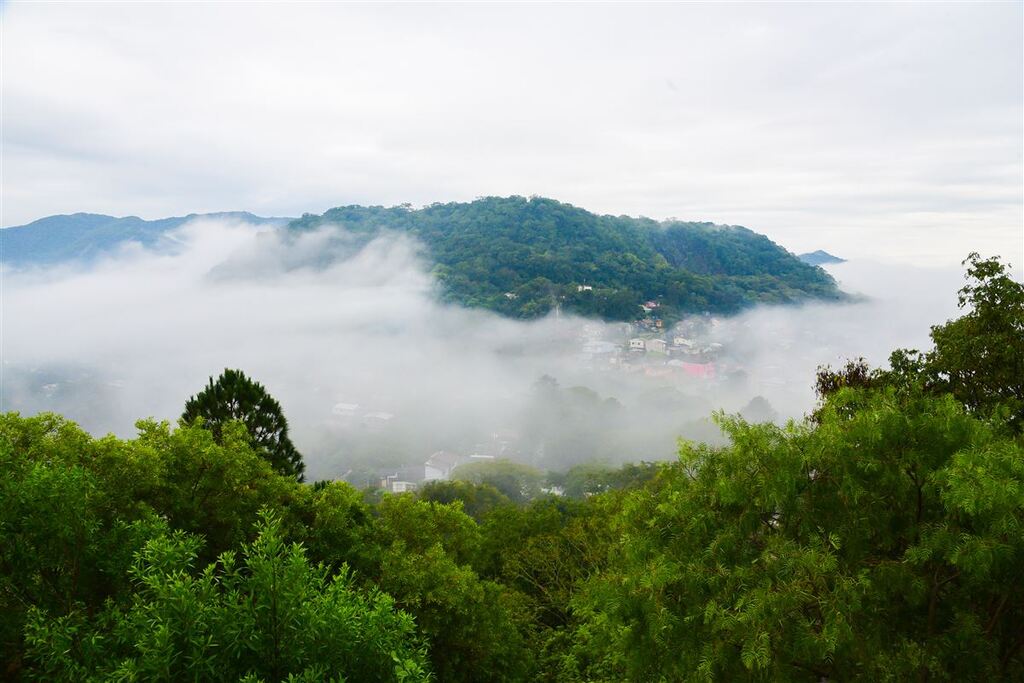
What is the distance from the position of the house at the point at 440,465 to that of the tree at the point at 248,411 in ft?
162

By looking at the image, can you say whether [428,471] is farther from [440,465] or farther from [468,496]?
[468,496]

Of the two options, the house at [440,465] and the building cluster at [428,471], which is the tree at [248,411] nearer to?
the building cluster at [428,471]

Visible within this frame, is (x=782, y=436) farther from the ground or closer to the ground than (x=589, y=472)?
farther from the ground

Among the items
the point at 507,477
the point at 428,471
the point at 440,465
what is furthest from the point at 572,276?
the point at 507,477

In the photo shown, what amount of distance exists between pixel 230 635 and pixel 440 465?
73943 millimetres

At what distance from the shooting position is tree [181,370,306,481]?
2319 centimetres

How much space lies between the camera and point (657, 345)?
142 meters

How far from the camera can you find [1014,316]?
11.9 metres

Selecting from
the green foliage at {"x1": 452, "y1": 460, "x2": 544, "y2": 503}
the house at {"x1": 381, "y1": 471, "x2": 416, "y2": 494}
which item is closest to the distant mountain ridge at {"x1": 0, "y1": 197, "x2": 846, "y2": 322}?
the house at {"x1": 381, "y1": 471, "x2": 416, "y2": 494}

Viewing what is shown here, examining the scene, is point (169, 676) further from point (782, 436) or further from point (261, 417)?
point (261, 417)

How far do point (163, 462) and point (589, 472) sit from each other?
165 ft

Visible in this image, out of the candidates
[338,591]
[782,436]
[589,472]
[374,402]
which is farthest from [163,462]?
[374,402]

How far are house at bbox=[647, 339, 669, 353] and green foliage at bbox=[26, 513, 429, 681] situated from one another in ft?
454

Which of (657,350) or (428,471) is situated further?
(657,350)
